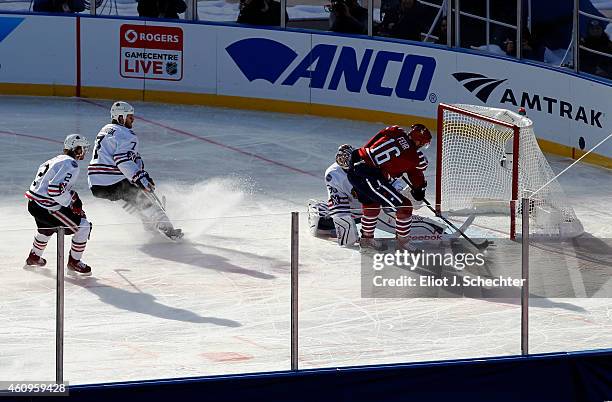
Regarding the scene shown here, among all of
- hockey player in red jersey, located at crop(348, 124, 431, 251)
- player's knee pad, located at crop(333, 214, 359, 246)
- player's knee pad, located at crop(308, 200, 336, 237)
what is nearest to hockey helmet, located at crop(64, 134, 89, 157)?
player's knee pad, located at crop(308, 200, 336, 237)

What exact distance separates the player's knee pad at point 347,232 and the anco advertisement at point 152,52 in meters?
8.69

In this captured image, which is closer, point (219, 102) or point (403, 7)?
point (403, 7)

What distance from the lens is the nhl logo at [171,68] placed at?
60.0 ft

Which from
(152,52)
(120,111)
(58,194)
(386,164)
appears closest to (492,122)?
(386,164)

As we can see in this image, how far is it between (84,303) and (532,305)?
250 cm

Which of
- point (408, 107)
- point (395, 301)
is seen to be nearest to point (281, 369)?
point (395, 301)

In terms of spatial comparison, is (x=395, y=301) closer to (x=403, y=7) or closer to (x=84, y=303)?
(x=84, y=303)

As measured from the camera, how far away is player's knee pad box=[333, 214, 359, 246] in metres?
8.93

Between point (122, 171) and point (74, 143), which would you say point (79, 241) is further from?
point (122, 171)

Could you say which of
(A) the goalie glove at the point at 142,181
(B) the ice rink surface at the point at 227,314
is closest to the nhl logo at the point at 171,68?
(A) the goalie glove at the point at 142,181

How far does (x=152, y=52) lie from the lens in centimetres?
1828

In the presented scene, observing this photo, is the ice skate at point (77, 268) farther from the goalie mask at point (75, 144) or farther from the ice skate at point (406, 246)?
the goalie mask at point (75, 144)

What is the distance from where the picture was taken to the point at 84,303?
24.6 feet

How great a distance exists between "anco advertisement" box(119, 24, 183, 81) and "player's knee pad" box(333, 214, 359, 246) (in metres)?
8.69
